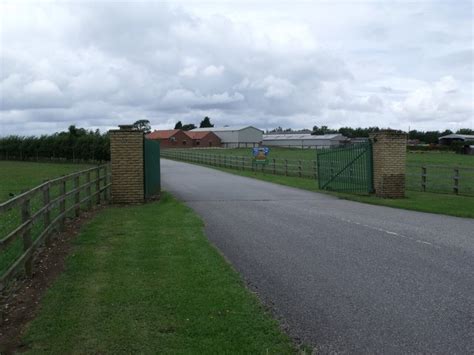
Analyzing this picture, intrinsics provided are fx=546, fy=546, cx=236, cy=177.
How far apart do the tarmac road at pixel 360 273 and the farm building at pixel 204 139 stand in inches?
4437

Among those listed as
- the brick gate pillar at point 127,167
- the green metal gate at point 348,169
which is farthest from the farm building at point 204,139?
the brick gate pillar at point 127,167

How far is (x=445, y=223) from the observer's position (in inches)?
494

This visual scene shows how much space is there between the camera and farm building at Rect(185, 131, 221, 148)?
127 m

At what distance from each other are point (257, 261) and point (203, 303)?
2.39 m

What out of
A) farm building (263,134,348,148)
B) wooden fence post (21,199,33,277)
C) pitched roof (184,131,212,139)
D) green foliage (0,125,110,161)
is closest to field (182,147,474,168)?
green foliage (0,125,110,161)

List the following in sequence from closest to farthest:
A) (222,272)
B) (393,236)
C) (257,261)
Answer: (222,272)
(257,261)
(393,236)

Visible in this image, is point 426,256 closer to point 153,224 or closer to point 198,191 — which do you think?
point 153,224

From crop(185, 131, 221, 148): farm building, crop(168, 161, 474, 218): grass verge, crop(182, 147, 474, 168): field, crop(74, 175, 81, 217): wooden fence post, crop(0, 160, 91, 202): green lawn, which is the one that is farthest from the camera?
crop(185, 131, 221, 148): farm building

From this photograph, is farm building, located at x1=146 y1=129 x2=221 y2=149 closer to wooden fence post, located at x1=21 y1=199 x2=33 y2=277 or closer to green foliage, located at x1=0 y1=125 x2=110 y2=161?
green foliage, located at x1=0 y1=125 x2=110 y2=161

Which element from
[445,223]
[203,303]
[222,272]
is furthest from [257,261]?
[445,223]

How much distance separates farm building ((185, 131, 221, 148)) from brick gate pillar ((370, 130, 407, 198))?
108 m

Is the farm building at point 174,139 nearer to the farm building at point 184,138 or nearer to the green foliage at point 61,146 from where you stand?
the farm building at point 184,138

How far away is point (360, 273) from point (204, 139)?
394 feet

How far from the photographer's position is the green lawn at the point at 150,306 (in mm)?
4758
